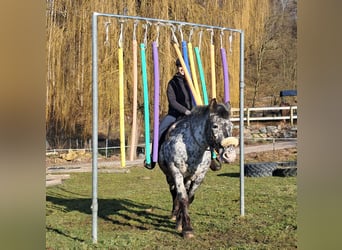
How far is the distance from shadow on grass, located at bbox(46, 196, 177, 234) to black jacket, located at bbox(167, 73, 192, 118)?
0.86m

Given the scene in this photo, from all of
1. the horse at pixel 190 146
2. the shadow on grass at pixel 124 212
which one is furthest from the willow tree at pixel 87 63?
the horse at pixel 190 146

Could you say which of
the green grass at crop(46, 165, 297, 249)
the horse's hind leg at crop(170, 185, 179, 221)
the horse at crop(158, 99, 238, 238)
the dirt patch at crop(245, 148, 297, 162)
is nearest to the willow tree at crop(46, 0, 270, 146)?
the green grass at crop(46, 165, 297, 249)

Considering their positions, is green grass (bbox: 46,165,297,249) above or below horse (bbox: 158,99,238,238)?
below

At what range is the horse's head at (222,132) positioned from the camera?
2523mm

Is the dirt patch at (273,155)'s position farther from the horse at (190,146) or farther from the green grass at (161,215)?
the horse at (190,146)

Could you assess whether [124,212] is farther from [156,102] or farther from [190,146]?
[156,102]

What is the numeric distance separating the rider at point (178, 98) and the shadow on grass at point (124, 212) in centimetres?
49

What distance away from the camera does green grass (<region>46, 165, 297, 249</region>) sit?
2.78m

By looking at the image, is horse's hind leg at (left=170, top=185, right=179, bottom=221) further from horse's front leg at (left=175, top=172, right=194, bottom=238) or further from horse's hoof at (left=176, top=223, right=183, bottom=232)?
horse's front leg at (left=175, top=172, right=194, bottom=238)

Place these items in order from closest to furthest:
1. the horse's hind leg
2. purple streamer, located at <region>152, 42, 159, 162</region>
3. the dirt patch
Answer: purple streamer, located at <region>152, 42, 159, 162</region>, the horse's hind leg, the dirt patch

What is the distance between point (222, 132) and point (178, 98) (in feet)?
1.71
